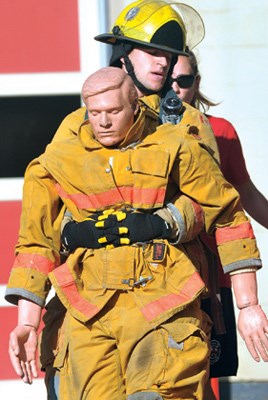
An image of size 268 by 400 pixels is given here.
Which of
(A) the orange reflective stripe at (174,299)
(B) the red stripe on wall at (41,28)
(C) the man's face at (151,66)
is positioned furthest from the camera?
(B) the red stripe on wall at (41,28)

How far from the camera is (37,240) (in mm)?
4469

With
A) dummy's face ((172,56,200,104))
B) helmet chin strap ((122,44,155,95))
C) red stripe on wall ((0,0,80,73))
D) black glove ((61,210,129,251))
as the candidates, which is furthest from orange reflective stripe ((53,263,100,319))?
red stripe on wall ((0,0,80,73))

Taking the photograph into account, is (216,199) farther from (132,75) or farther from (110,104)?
(132,75)

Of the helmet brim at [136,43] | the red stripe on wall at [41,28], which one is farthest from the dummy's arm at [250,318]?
the red stripe on wall at [41,28]

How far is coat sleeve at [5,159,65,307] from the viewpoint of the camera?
4.45 metres

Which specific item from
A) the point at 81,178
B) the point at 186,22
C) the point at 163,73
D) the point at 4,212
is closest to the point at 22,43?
the point at 4,212

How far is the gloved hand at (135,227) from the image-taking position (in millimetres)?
4301

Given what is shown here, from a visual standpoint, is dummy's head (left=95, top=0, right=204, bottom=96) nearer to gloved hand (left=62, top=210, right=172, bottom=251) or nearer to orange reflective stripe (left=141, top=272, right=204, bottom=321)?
gloved hand (left=62, top=210, right=172, bottom=251)

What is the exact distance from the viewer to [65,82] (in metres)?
6.73

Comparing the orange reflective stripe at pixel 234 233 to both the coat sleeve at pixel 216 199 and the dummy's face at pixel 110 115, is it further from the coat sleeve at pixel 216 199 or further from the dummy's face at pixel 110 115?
the dummy's face at pixel 110 115

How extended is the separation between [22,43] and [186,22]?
4.70 ft

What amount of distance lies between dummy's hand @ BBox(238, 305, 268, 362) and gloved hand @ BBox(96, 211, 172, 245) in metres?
0.41

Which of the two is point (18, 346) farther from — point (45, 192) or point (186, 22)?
point (186, 22)

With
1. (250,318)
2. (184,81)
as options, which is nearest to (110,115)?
(250,318)
